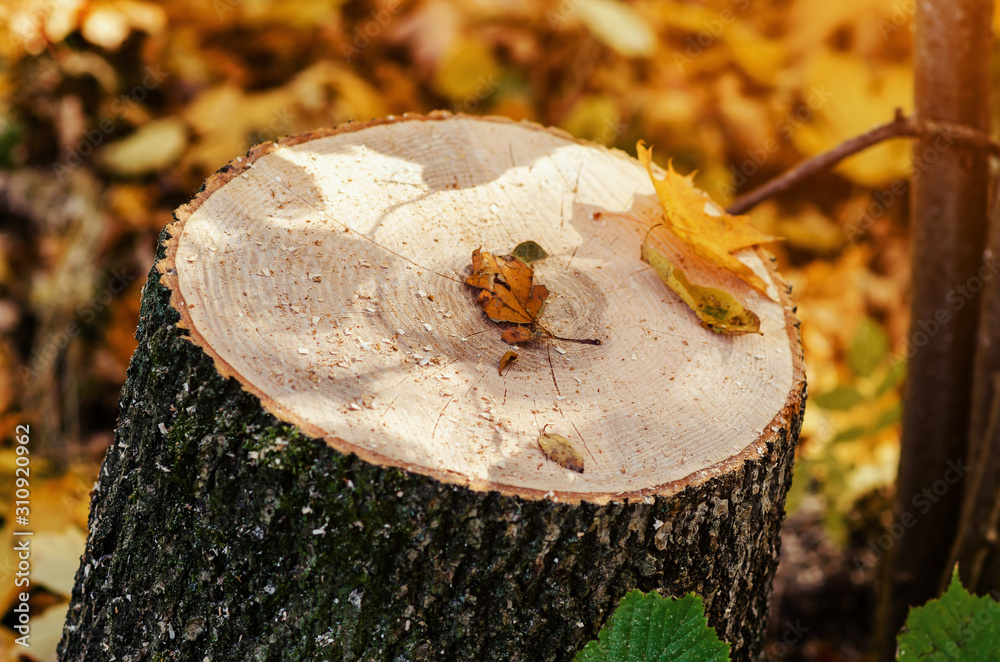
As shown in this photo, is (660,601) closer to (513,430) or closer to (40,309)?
(513,430)

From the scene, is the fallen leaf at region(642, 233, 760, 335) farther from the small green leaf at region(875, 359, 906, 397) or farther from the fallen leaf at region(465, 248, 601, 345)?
the small green leaf at region(875, 359, 906, 397)

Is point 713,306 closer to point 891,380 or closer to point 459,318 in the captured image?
point 459,318

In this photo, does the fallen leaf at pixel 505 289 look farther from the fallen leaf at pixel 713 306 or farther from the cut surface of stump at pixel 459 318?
the fallen leaf at pixel 713 306

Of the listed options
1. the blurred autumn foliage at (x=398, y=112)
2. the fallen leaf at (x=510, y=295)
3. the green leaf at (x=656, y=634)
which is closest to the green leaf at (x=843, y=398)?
the blurred autumn foliage at (x=398, y=112)

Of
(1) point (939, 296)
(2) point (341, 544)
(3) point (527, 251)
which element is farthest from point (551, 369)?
(1) point (939, 296)

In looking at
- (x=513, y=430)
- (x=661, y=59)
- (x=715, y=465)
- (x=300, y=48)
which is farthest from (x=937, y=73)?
(x=300, y=48)

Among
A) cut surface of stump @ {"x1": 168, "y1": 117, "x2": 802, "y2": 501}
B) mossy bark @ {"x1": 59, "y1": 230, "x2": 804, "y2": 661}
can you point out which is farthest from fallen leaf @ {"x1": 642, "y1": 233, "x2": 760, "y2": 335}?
mossy bark @ {"x1": 59, "y1": 230, "x2": 804, "y2": 661}
